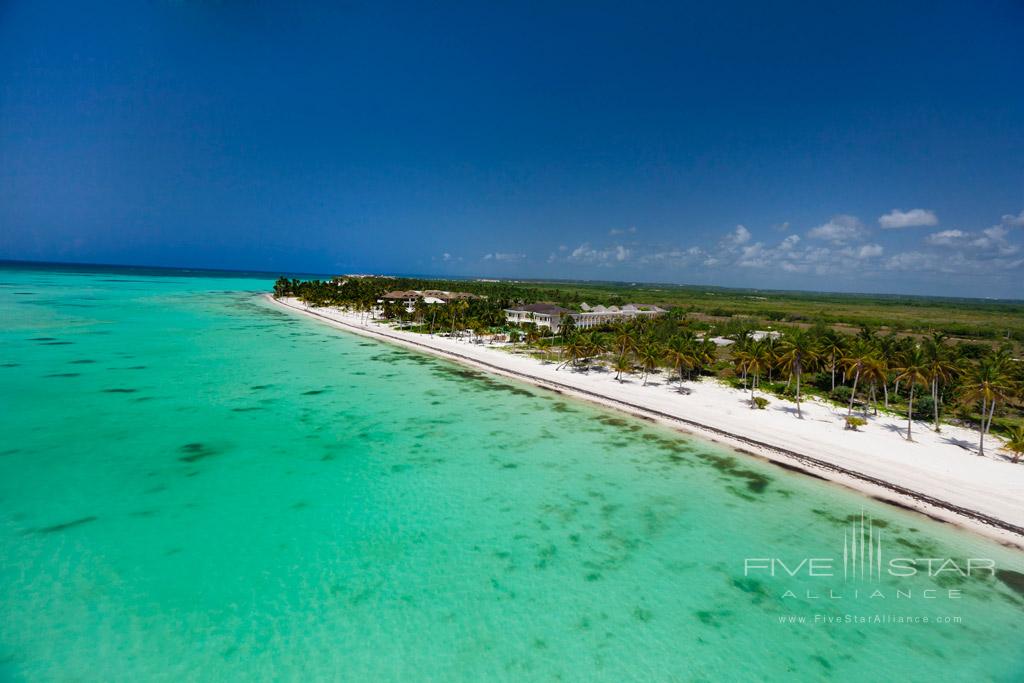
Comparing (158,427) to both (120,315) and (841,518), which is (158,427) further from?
(120,315)

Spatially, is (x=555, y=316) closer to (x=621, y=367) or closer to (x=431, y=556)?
(x=621, y=367)

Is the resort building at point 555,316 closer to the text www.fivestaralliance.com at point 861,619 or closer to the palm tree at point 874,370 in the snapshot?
the palm tree at point 874,370

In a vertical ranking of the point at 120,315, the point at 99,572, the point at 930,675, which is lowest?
the point at 930,675

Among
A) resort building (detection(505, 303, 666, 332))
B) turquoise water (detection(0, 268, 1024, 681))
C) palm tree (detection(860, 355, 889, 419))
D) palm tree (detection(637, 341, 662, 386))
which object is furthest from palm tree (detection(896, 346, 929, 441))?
resort building (detection(505, 303, 666, 332))

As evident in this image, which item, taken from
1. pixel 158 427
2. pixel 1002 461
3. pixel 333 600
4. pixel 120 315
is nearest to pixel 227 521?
pixel 333 600

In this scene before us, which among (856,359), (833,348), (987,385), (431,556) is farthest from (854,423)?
(431,556)

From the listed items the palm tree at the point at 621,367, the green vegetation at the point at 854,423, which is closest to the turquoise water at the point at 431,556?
the green vegetation at the point at 854,423

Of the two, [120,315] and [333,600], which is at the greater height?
[120,315]
